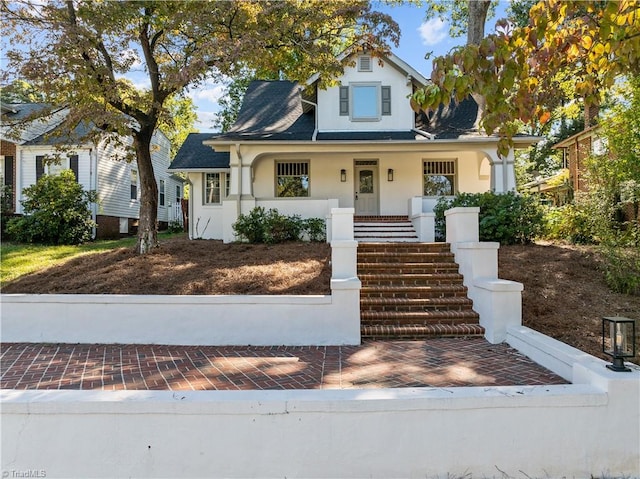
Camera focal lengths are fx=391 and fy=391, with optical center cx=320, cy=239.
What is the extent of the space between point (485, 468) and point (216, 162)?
1418 cm

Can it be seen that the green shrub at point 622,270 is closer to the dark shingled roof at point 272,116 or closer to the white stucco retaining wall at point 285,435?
the white stucco retaining wall at point 285,435

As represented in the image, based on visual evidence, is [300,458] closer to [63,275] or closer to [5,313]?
[5,313]

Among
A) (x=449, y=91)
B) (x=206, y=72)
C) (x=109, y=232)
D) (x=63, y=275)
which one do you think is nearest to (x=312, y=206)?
(x=206, y=72)

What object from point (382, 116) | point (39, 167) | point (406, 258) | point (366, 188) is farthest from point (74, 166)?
point (406, 258)

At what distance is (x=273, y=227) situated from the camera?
11.3m

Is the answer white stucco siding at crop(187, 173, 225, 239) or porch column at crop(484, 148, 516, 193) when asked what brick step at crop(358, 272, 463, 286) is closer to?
porch column at crop(484, 148, 516, 193)

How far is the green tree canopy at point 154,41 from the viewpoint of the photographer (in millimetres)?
7883

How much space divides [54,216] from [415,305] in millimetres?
13586

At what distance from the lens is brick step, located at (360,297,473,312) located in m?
6.38

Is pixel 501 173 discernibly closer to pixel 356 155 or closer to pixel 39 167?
pixel 356 155

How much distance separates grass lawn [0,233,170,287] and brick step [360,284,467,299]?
7.40 m

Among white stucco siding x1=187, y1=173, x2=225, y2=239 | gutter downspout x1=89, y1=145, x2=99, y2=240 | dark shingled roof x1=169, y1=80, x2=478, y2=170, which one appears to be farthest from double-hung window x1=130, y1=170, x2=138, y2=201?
white stucco siding x1=187, y1=173, x2=225, y2=239

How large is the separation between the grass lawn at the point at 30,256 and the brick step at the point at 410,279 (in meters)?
7.25

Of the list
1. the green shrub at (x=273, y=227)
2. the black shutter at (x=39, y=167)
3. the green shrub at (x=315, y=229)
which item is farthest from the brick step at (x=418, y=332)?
the black shutter at (x=39, y=167)
